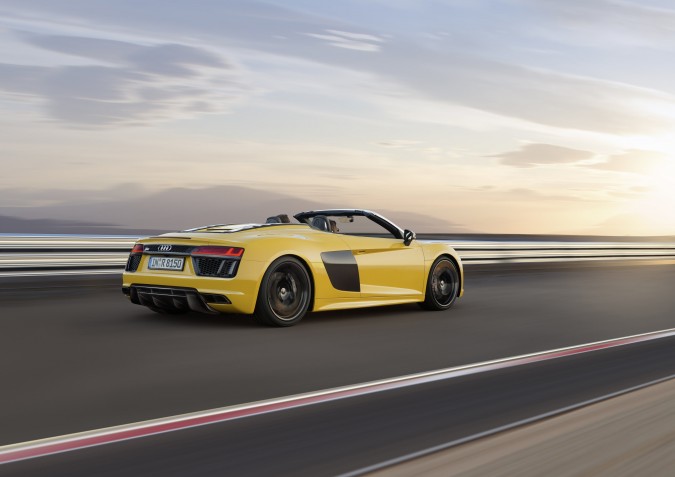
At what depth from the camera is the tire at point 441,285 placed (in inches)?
420

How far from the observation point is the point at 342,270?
9.38 m

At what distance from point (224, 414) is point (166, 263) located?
14.4ft

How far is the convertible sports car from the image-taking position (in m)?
8.47

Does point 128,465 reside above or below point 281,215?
below

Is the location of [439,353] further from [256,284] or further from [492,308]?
[492,308]

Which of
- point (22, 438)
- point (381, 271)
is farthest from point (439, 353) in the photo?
point (22, 438)

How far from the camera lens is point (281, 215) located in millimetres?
9844

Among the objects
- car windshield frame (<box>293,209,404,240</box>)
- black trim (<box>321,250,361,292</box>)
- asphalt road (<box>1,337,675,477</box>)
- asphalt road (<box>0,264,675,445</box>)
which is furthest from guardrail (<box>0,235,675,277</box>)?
asphalt road (<box>1,337,675,477</box>)

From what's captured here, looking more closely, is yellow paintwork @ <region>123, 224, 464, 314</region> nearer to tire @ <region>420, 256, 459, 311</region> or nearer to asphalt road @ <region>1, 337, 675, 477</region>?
tire @ <region>420, 256, 459, 311</region>

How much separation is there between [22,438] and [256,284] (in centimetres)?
428

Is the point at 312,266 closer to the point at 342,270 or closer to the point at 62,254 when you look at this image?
the point at 342,270

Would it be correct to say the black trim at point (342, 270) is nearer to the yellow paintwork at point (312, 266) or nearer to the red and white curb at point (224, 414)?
the yellow paintwork at point (312, 266)

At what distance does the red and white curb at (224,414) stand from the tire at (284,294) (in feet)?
8.62

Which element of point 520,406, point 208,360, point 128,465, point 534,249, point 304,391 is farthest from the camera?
point 534,249
